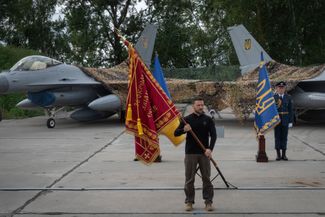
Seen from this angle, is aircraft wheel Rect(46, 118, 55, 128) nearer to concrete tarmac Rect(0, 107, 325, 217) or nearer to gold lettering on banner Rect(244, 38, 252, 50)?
concrete tarmac Rect(0, 107, 325, 217)

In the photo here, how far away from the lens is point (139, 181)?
759 centimetres

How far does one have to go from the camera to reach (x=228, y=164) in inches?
360

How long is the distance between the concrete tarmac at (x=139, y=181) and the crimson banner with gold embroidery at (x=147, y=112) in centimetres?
65

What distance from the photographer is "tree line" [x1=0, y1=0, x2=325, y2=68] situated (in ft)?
103

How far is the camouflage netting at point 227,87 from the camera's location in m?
16.6

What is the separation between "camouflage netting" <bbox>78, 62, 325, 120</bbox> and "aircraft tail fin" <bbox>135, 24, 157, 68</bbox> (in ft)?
6.18

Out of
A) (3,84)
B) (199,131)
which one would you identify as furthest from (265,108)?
(3,84)

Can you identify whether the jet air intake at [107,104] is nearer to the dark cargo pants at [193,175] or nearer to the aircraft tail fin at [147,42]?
the aircraft tail fin at [147,42]

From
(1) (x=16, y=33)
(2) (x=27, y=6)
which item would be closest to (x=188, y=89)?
(2) (x=27, y=6)

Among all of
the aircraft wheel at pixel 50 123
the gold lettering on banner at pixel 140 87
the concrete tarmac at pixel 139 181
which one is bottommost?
the aircraft wheel at pixel 50 123

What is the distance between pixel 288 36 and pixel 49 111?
19046mm

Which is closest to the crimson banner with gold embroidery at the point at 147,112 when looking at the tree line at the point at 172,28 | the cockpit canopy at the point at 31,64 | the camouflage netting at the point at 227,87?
the camouflage netting at the point at 227,87

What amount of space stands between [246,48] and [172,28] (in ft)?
73.8

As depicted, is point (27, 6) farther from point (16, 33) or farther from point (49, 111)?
point (49, 111)
